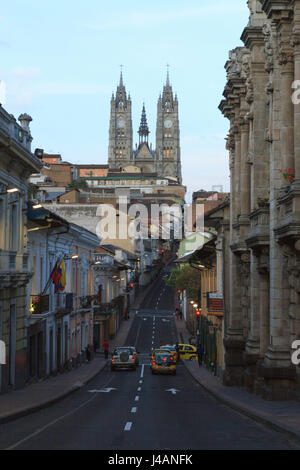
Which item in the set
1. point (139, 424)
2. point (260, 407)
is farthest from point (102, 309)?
point (139, 424)

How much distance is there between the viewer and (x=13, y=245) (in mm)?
31719

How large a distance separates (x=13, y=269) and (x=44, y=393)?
5458 millimetres

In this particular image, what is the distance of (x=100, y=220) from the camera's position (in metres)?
99.8

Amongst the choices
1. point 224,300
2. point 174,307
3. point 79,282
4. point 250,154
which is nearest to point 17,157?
point 250,154

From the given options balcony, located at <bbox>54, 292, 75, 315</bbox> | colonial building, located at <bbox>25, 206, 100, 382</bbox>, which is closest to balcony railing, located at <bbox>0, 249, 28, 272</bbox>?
colonial building, located at <bbox>25, 206, 100, 382</bbox>

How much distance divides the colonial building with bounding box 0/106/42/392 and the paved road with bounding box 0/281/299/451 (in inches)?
119

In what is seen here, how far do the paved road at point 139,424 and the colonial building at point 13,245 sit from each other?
301 centimetres

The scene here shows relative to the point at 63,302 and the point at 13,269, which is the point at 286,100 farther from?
the point at 63,302

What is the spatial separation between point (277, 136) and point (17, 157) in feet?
36.2

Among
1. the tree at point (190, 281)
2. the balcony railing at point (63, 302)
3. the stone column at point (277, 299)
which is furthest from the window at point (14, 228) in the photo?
the tree at point (190, 281)

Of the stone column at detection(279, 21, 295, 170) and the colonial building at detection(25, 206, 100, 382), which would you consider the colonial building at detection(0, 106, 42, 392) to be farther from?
the stone column at detection(279, 21, 295, 170)

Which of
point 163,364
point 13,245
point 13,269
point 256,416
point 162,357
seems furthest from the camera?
point 162,357
